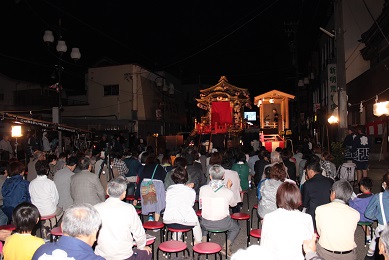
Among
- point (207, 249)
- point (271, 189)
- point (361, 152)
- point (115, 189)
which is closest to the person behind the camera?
point (115, 189)

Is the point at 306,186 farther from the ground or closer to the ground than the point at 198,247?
farther from the ground

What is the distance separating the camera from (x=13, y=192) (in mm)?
6312

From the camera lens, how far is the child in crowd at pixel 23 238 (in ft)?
11.5

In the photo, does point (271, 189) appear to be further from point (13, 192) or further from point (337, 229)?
point (13, 192)

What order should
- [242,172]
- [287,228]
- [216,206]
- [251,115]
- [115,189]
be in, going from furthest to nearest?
1. [251,115]
2. [242,172]
3. [216,206]
4. [115,189]
5. [287,228]

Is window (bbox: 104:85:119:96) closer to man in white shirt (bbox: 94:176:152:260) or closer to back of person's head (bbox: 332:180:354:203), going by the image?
man in white shirt (bbox: 94:176:152:260)

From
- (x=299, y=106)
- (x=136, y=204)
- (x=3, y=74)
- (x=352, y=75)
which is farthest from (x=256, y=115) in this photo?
(x=136, y=204)

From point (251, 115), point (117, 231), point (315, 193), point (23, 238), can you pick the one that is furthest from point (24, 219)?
point (251, 115)

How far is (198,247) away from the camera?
185 inches

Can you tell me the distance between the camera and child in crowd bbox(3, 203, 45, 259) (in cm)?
349

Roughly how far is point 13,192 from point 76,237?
416cm

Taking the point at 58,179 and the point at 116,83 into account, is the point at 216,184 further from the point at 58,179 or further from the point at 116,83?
the point at 116,83

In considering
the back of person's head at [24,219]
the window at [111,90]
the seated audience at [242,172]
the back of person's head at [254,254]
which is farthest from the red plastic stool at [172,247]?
the window at [111,90]

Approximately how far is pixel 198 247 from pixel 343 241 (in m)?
1.88
